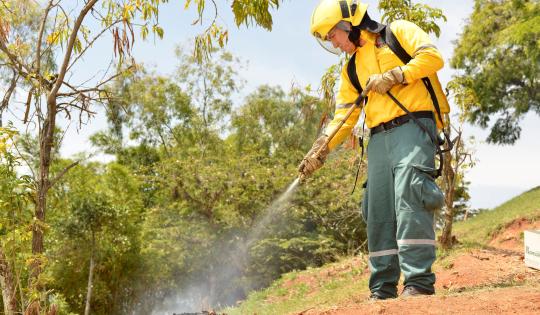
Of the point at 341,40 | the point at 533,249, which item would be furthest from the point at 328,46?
the point at 533,249

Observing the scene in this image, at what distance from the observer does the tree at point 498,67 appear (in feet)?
72.0

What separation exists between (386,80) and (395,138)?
443 mm

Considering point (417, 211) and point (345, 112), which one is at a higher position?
point (345, 112)

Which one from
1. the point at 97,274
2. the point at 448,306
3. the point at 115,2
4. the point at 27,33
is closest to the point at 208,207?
the point at 97,274

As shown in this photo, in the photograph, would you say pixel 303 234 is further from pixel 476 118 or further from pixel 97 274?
pixel 476 118

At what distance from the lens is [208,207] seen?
1811cm

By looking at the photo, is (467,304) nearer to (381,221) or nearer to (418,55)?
(381,221)

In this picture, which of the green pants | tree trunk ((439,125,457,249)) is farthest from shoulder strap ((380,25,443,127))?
tree trunk ((439,125,457,249))

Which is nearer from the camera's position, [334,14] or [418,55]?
[418,55]

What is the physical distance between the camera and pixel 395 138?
445 centimetres

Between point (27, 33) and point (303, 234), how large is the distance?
36.4 feet

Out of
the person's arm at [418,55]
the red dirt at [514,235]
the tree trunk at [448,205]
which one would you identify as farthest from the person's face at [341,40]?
the red dirt at [514,235]

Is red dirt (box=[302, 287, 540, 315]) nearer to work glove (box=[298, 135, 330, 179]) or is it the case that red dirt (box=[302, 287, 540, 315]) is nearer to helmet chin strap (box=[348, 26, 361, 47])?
work glove (box=[298, 135, 330, 179])

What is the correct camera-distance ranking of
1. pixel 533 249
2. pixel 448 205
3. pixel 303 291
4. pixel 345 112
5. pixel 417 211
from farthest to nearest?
pixel 303 291
pixel 448 205
pixel 533 249
pixel 345 112
pixel 417 211
